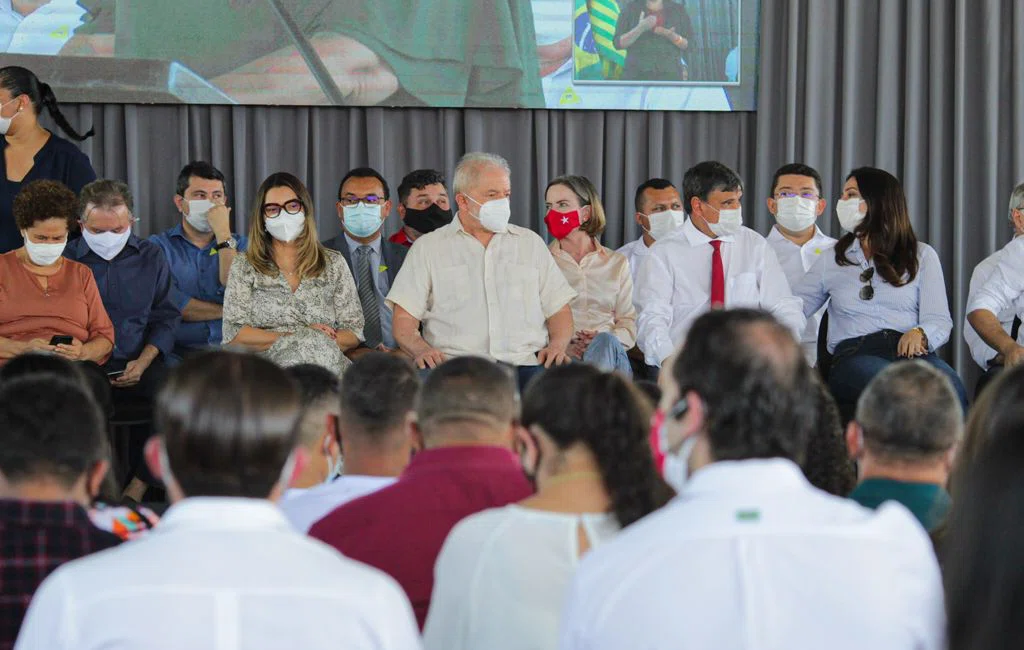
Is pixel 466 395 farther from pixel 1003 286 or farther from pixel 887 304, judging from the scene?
pixel 1003 286

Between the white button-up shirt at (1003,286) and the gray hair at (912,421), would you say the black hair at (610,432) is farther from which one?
the white button-up shirt at (1003,286)

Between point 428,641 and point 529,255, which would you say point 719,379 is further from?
point 529,255

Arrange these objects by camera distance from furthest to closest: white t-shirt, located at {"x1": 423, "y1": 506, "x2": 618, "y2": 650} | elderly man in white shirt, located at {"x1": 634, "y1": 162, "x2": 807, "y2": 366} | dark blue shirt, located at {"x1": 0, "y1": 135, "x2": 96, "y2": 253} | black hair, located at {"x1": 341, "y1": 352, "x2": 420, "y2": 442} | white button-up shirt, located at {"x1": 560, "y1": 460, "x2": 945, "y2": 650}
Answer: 1. dark blue shirt, located at {"x1": 0, "y1": 135, "x2": 96, "y2": 253}
2. elderly man in white shirt, located at {"x1": 634, "y1": 162, "x2": 807, "y2": 366}
3. black hair, located at {"x1": 341, "y1": 352, "x2": 420, "y2": 442}
4. white t-shirt, located at {"x1": 423, "y1": 506, "x2": 618, "y2": 650}
5. white button-up shirt, located at {"x1": 560, "y1": 460, "x2": 945, "y2": 650}

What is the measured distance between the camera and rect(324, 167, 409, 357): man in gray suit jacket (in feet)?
16.8

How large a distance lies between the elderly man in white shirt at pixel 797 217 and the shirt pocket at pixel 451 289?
1655 mm

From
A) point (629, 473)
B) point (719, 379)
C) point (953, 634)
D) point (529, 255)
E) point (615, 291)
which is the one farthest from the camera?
point (615, 291)

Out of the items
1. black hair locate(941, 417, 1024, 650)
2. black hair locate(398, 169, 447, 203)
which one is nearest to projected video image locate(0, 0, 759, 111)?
black hair locate(398, 169, 447, 203)

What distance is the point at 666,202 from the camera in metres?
5.79

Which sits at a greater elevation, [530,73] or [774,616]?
[530,73]

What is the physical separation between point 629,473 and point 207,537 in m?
0.66

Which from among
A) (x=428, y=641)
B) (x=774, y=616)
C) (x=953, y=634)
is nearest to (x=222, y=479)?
(x=428, y=641)

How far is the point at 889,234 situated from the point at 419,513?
338 centimetres

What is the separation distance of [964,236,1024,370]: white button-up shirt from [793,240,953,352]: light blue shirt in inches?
7.0

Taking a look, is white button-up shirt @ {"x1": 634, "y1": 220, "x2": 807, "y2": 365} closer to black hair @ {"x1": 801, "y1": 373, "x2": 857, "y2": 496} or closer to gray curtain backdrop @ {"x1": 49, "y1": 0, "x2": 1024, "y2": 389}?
gray curtain backdrop @ {"x1": 49, "y1": 0, "x2": 1024, "y2": 389}
